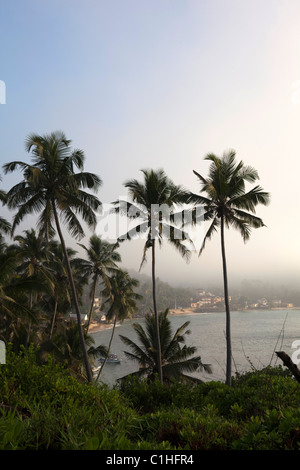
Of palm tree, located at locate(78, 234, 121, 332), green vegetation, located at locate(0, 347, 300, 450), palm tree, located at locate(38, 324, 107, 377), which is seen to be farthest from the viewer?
palm tree, located at locate(78, 234, 121, 332)

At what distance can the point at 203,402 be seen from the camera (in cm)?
820

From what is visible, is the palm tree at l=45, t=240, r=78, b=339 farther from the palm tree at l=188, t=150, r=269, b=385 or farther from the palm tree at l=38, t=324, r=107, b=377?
the palm tree at l=188, t=150, r=269, b=385

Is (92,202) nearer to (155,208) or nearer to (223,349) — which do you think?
(155,208)

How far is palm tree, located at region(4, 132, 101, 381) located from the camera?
13242mm

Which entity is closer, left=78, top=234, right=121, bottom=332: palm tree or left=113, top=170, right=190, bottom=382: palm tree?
left=113, top=170, right=190, bottom=382: palm tree

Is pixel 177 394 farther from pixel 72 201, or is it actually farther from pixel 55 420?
pixel 72 201

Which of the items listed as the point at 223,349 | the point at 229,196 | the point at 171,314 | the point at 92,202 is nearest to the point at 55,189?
the point at 92,202

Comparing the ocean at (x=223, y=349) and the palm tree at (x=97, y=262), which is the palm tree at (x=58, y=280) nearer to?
the palm tree at (x=97, y=262)

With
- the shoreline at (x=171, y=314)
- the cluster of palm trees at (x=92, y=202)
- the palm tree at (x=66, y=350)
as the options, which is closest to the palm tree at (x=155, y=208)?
the cluster of palm trees at (x=92, y=202)

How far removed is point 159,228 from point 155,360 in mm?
7827

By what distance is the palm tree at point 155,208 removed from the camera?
52.5ft

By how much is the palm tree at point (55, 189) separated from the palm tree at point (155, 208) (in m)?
2.89

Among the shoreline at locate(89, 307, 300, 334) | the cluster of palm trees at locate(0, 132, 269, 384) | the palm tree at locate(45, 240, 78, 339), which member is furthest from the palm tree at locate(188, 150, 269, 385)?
the shoreline at locate(89, 307, 300, 334)

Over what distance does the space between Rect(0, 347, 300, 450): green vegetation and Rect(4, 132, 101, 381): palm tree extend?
6763 mm
